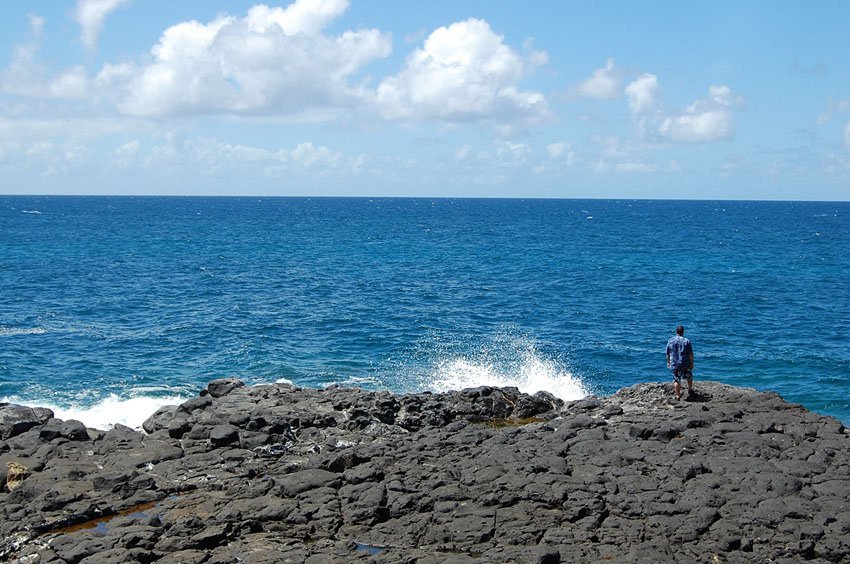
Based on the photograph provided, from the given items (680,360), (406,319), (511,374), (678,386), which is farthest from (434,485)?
(406,319)

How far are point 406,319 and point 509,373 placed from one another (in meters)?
14.9

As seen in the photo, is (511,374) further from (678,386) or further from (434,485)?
(434,485)

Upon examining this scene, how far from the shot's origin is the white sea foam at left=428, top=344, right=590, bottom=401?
126 feet

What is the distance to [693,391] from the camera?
27.7 m

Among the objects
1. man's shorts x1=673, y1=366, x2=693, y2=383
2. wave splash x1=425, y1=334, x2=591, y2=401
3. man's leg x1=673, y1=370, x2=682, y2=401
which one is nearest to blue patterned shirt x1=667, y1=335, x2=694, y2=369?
man's shorts x1=673, y1=366, x2=693, y2=383

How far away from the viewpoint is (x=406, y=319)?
178 ft

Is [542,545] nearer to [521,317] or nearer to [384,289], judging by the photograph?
[521,317]

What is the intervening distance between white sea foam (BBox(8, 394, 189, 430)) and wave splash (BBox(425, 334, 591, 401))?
12.4 m

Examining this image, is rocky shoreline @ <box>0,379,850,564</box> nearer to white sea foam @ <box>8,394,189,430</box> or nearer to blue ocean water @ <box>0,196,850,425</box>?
white sea foam @ <box>8,394,189,430</box>

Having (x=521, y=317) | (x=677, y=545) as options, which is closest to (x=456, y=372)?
(x=521, y=317)

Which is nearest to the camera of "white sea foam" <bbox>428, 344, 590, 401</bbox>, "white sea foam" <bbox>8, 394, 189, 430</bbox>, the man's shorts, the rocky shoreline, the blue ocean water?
the rocky shoreline

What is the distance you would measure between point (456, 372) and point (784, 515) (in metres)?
23.9

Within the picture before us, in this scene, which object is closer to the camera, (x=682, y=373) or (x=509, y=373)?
(x=682, y=373)

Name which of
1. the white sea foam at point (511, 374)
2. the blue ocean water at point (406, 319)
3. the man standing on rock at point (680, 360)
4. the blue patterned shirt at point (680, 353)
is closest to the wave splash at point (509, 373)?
the white sea foam at point (511, 374)
